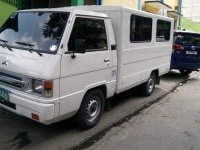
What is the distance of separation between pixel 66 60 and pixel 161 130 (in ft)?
7.94

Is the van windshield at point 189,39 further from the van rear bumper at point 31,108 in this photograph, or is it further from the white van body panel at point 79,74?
the van rear bumper at point 31,108

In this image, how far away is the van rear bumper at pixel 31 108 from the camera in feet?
13.9

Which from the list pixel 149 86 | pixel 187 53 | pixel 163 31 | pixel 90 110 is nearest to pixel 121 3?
pixel 187 53

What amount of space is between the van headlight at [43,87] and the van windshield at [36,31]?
0.51 metres

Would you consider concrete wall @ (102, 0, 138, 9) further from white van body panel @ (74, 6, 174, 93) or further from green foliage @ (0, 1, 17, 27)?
white van body panel @ (74, 6, 174, 93)

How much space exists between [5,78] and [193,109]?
4.70m

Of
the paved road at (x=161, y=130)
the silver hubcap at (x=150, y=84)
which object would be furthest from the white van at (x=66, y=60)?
the silver hubcap at (x=150, y=84)

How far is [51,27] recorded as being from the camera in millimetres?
4820

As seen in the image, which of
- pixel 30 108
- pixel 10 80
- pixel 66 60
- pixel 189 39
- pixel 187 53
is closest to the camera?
pixel 30 108

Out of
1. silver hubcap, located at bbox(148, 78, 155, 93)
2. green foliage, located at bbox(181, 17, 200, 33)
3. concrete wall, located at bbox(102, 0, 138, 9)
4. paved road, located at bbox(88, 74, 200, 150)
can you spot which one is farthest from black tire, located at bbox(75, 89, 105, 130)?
green foliage, located at bbox(181, 17, 200, 33)

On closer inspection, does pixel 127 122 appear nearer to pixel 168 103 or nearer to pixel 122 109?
pixel 122 109

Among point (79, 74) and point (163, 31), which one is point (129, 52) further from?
point (163, 31)

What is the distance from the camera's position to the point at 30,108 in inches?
170

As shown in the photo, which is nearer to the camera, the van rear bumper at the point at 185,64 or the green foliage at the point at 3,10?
the green foliage at the point at 3,10
